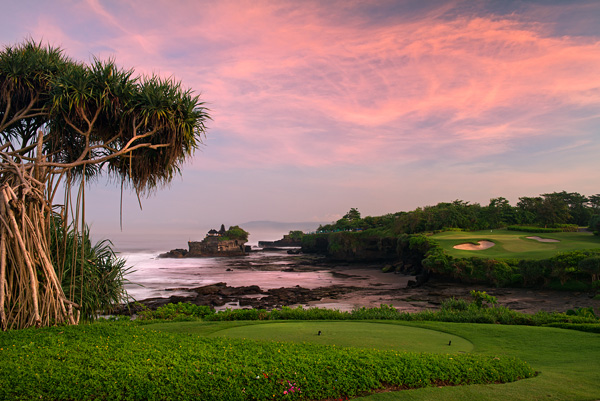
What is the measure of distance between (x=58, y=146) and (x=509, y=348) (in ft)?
45.7

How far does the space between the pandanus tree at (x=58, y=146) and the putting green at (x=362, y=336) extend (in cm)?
453

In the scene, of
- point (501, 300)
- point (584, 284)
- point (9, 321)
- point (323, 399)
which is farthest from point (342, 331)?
point (584, 284)

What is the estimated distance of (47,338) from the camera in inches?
261

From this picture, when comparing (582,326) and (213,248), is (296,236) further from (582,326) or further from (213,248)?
(582,326)

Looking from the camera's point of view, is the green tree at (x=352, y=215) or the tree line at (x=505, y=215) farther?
the green tree at (x=352, y=215)

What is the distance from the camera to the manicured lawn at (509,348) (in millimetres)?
5203

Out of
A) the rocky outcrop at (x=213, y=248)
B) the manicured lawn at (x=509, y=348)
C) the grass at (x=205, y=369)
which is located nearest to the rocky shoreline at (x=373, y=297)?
the manicured lawn at (x=509, y=348)

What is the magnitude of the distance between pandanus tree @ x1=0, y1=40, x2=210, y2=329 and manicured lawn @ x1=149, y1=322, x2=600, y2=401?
3.36 m

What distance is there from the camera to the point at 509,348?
841cm

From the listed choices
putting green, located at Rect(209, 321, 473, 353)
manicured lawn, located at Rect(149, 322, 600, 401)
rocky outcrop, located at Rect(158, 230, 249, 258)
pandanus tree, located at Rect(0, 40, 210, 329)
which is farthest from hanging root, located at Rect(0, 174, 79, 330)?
rocky outcrop, located at Rect(158, 230, 249, 258)

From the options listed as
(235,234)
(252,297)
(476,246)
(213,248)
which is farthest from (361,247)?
(235,234)

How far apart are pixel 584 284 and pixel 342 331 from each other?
25.0 metres

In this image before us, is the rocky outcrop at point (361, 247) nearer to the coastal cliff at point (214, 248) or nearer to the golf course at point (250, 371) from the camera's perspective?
the coastal cliff at point (214, 248)

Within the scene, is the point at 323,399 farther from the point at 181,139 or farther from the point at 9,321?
the point at 181,139
